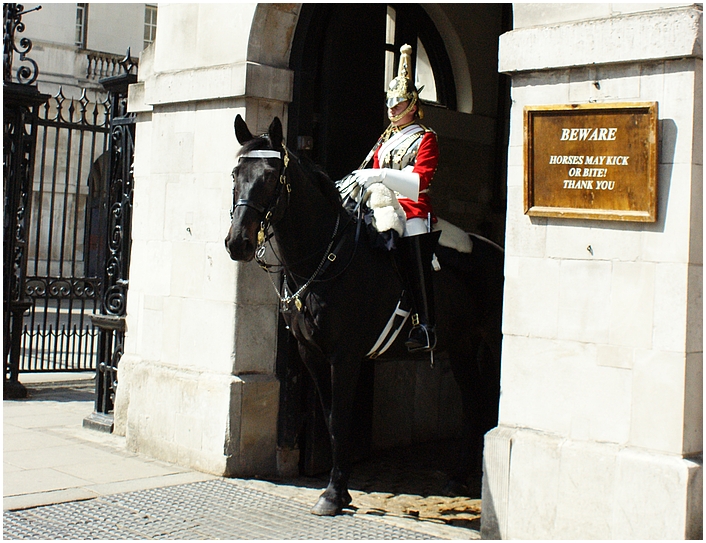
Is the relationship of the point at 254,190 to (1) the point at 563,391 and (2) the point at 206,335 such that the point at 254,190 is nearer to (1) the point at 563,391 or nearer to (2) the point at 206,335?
(2) the point at 206,335

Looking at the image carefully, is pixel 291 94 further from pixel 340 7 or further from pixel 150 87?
pixel 150 87

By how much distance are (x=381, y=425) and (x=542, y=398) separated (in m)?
3.04

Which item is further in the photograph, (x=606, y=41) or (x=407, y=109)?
(x=407, y=109)

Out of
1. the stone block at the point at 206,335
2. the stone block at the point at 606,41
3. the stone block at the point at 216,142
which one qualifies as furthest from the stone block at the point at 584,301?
the stone block at the point at 216,142

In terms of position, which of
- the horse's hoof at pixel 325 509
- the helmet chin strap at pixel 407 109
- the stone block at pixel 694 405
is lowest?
the horse's hoof at pixel 325 509

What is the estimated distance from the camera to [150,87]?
784 cm

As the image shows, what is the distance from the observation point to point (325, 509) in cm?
604

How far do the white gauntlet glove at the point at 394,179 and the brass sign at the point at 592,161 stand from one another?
97 cm

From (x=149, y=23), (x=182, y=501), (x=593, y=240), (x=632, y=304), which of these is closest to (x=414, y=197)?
(x=593, y=240)

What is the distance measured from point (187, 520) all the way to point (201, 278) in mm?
2070

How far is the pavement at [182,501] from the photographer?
18.5ft

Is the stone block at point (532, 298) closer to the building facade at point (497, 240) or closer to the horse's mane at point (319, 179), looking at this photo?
the building facade at point (497, 240)

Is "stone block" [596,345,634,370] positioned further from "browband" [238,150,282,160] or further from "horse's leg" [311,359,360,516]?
"browband" [238,150,282,160]

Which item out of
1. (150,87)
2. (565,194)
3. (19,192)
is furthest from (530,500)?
(19,192)
